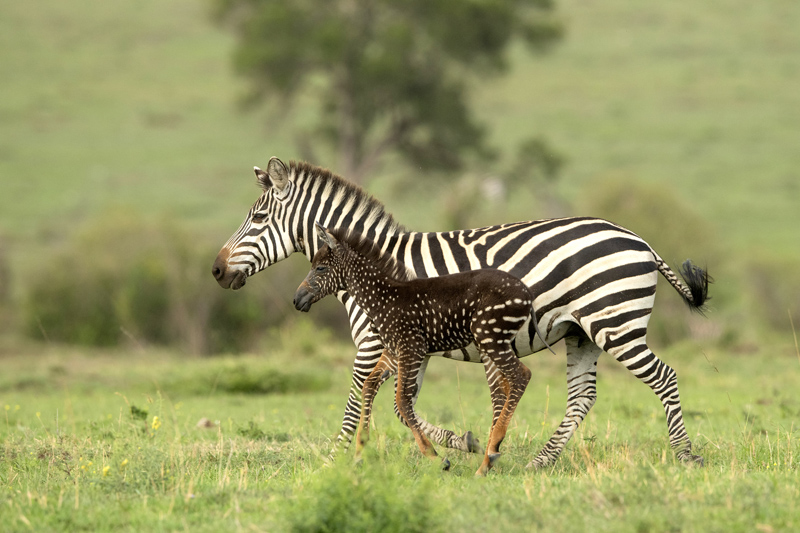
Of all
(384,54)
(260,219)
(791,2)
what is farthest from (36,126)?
(791,2)

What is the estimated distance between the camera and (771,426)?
29.6ft

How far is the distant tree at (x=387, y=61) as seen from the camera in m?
26.4

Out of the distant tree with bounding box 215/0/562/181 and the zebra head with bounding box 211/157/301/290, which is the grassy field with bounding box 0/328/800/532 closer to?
the zebra head with bounding box 211/157/301/290

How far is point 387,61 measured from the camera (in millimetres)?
25906

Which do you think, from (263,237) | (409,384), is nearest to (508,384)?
(409,384)

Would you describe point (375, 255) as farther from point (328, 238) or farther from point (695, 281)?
point (695, 281)

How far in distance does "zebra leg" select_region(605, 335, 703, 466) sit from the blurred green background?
5053mm

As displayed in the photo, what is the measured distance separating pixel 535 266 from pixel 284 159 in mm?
45379

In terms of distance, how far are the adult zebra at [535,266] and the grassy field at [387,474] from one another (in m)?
0.43

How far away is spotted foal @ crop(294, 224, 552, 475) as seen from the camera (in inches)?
260

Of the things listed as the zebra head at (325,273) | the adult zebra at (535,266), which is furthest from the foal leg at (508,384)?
the zebra head at (325,273)

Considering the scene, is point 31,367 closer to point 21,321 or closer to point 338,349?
point 338,349

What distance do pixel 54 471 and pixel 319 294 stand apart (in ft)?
7.91

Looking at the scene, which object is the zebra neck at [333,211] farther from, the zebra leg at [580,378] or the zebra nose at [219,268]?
the zebra leg at [580,378]
